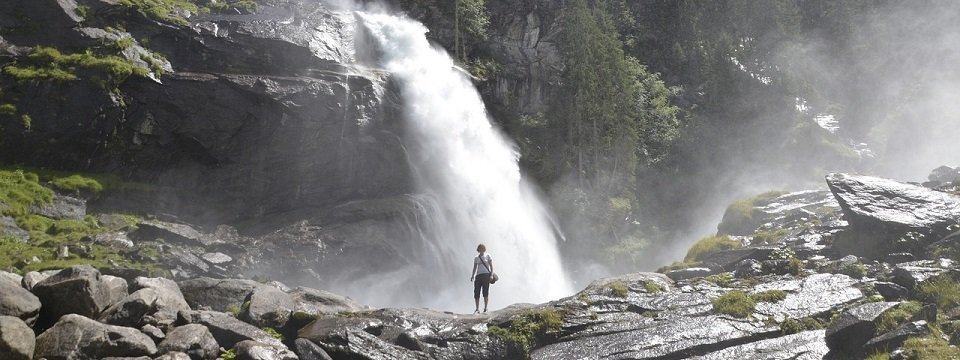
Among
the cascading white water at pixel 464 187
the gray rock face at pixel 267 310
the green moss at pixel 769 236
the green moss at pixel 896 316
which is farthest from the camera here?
the cascading white water at pixel 464 187

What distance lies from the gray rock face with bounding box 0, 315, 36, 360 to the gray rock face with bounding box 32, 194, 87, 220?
1559cm

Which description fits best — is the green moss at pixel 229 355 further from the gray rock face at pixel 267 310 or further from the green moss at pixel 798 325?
the green moss at pixel 798 325

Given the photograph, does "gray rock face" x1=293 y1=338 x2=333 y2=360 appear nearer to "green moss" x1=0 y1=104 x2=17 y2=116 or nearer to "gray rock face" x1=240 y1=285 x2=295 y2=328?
"gray rock face" x1=240 y1=285 x2=295 y2=328

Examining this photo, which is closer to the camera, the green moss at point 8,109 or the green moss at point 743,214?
the green moss at point 8,109

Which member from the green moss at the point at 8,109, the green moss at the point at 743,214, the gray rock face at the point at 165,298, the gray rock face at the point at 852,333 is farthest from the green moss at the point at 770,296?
the green moss at the point at 8,109

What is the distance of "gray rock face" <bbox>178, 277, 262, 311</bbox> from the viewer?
15.3 meters

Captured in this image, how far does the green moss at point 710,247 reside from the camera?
23.2 metres

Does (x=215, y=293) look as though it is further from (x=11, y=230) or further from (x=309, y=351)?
(x=11, y=230)

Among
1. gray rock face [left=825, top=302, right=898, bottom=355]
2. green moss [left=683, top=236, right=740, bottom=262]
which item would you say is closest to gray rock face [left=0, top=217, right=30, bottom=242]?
green moss [left=683, top=236, right=740, bottom=262]

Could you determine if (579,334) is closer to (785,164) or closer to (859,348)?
(859,348)

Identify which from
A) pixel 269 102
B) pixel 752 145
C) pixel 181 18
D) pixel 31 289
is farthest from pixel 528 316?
pixel 752 145

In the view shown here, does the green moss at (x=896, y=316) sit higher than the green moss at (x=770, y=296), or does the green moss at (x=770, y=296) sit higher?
the green moss at (x=770, y=296)

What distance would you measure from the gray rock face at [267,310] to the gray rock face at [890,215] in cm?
1532

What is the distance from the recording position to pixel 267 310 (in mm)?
14086
